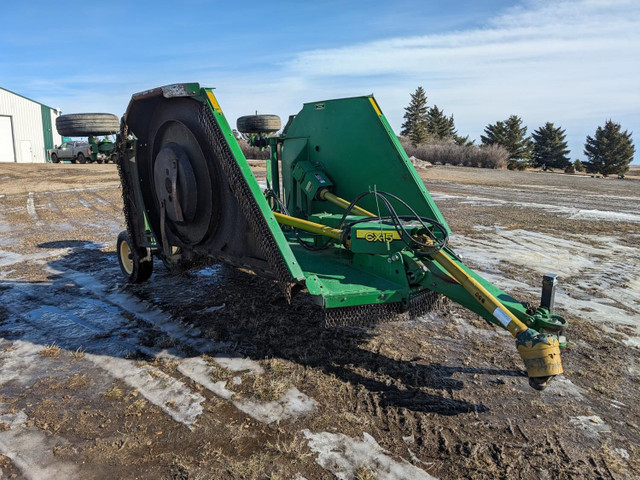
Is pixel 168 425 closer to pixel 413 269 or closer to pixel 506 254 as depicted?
pixel 413 269

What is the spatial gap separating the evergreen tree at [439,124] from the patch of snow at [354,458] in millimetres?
56616

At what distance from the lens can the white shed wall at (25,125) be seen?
3175cm

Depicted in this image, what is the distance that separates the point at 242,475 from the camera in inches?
94.0

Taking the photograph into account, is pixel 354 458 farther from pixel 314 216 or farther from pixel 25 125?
pixel 25 125

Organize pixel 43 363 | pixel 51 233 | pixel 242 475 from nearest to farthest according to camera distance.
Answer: pixel 242 475 < pixel 43 363 < pixel 51 233

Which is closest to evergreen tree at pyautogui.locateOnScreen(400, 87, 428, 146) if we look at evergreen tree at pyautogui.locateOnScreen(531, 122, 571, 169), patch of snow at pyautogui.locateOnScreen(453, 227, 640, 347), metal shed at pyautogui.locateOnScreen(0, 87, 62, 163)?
evergreen tree at pyautogui.locateOnScreen(531, 122, 571, 169)

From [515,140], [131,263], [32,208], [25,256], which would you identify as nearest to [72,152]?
[32,208]

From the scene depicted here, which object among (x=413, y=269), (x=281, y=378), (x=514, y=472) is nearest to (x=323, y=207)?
(x=413, y=269)

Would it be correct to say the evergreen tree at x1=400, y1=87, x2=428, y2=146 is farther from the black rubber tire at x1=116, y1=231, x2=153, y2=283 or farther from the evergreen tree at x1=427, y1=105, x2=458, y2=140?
the black rubber tire at x1=116, y1=231, x2=153, y2=283

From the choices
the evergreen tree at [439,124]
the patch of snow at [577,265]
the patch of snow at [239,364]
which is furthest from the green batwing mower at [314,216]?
the evergreen tree at [439,124]

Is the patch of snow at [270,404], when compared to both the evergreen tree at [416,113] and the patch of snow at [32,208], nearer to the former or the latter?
the patch of snow at [32,208]

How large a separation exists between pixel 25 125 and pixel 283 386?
36.7 meters

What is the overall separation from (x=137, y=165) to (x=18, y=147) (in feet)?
110

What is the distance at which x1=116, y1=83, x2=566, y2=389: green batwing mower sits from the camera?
3182 millimetres
